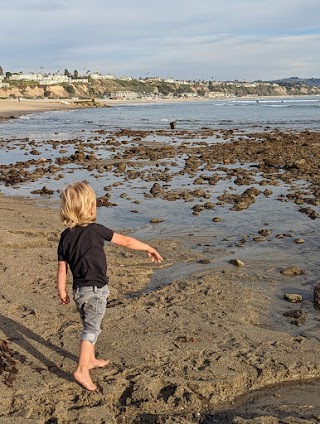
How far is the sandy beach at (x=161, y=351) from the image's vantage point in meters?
3.86

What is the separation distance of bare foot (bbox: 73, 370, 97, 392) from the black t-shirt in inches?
27.6

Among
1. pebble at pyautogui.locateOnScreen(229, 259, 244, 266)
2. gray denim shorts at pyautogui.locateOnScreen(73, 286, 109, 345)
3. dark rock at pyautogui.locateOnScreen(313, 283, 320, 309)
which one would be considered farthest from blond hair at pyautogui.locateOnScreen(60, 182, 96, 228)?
pebble at pyautogui.locateOnScreen(229, 259, 244, 266)

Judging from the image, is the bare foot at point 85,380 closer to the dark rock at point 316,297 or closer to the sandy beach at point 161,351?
the sandy beach at point 161,351

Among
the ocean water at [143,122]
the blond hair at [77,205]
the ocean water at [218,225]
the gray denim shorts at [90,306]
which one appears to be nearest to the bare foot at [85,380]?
the gray denim shorts at [90,306]

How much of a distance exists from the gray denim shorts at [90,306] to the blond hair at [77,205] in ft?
1.82

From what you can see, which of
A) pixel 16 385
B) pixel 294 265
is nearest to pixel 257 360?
pixel 16 385

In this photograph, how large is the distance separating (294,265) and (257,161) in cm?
1185

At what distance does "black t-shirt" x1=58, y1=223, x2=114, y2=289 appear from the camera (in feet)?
13.1

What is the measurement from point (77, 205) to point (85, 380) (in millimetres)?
1400

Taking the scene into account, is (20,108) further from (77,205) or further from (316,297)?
(77,205)

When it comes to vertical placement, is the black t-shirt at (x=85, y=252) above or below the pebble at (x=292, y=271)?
above

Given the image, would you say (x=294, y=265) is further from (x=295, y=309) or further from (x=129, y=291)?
(x=129, y=291)

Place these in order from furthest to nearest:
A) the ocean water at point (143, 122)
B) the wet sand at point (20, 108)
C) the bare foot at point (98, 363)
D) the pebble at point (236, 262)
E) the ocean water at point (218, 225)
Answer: the wet sand at point (20, 108)
the ocean water at point (143, 122)
the pebble at point (236, 262)
the ocean water at point (218, 225)
the bare foot at point (98, 363)

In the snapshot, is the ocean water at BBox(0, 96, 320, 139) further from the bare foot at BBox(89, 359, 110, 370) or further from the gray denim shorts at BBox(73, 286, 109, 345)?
the gray denim shorts at BBox(73, 286, 109, 345)
